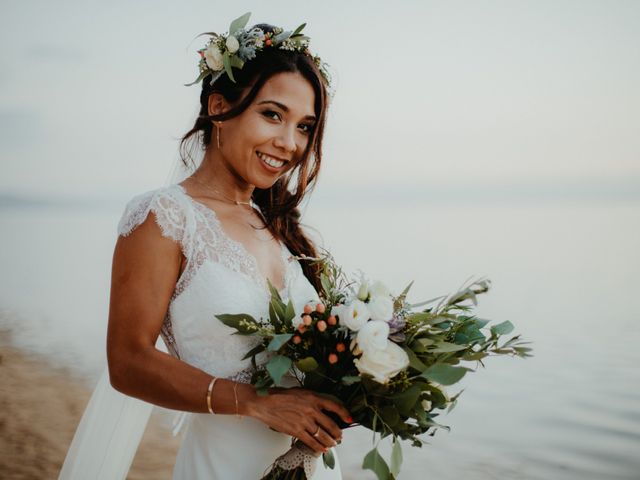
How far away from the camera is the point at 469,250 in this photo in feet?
45.8

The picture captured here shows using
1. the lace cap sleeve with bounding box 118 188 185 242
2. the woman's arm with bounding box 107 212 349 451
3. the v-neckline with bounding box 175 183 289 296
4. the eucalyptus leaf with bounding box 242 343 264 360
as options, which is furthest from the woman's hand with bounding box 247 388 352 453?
the lace cap sleeve with bounding box 118 188 185 242

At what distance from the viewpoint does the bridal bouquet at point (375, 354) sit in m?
1.46

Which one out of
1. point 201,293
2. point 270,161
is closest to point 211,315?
point 201,293

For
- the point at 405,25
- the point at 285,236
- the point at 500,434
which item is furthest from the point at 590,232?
the point at 285,236

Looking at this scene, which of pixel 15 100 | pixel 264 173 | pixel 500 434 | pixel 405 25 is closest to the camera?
pixel 264 173

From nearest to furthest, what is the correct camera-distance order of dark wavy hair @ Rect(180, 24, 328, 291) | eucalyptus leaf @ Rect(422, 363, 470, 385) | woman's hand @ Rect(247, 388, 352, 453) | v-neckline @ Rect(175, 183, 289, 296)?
eucalyptus leaf @ Rect(422, 363, 470, 385), woman's hand @ Rect(247, 388, 352, 453), v-neckline @ Rect(175, 183, 289, 296), dark wavy hair @ Rect(180, 24, 328, 291)

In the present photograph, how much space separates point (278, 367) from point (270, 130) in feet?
2.70

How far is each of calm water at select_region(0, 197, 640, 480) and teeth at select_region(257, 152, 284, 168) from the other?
2.43 ft

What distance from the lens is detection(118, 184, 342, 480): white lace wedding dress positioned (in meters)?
1.76

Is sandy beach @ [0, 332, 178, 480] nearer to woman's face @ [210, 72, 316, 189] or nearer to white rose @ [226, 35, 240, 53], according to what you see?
woman's face @ [210, 72, 316, 189]

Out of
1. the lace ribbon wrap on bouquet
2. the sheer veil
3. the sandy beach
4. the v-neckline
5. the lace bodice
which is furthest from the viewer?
the sandy beach

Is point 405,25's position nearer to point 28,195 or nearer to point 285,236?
point 28,195

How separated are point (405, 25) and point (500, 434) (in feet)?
55.9

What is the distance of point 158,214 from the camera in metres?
1.73
